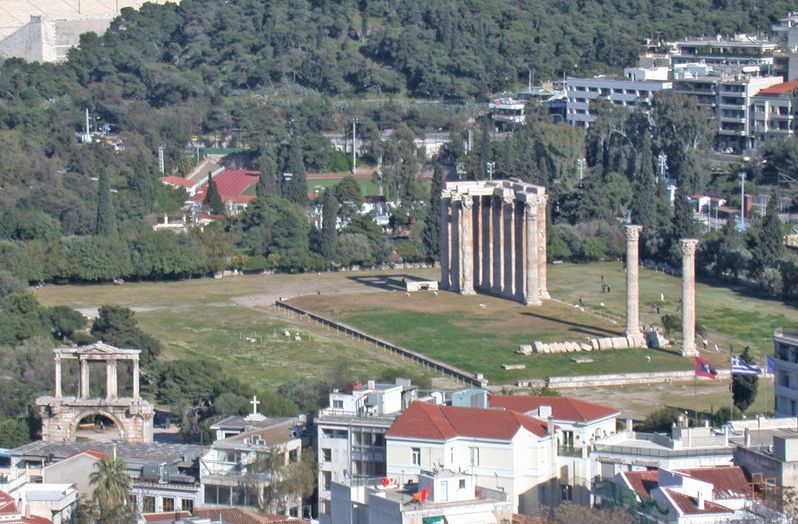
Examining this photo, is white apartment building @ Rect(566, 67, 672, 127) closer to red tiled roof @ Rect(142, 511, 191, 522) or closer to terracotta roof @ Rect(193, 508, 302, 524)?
terracotta roof @ Rect(193, 508, 302, 524)

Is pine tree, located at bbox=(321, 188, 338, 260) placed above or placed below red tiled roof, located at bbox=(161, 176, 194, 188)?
below

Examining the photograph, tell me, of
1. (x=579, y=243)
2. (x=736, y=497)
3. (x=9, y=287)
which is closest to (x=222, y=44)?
(x=579, y=243)

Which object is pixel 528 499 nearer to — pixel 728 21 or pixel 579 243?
pixel 579 243

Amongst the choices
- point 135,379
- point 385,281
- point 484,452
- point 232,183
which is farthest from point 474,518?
point 232,183

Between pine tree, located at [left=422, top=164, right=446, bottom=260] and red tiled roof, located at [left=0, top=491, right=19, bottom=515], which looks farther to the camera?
pine tree, located at [left=422, top=164, right=446, bottom=260]

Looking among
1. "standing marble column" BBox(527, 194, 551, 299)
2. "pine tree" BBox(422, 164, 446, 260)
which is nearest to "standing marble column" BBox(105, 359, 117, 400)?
"standing marble column" BBox(527, 194, 551, 299)

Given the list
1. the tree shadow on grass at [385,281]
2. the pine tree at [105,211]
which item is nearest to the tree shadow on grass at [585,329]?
the tree shadow on grass at [385,281]

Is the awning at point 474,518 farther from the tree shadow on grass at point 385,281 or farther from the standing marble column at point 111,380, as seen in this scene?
the tree shadow on grass at point 385,281
